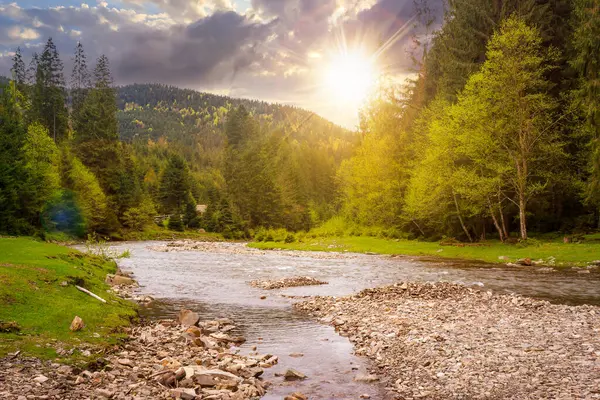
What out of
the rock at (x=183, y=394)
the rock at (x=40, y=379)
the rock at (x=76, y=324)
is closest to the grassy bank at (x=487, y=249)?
the rock at (x=183, y=394)

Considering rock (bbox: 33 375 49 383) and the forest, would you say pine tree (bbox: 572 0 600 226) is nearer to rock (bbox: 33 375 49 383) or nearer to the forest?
the forest

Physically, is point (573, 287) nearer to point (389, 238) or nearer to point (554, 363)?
point (554, 363)

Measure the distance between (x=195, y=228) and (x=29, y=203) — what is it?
172 ft

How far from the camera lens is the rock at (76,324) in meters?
14.3

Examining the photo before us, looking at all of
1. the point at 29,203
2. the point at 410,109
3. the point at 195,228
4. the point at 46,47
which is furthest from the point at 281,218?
the point at 46,47

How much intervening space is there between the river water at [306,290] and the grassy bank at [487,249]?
3542mm

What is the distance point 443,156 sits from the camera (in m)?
49.5

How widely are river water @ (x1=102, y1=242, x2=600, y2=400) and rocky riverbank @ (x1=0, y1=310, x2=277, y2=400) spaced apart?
85 cm

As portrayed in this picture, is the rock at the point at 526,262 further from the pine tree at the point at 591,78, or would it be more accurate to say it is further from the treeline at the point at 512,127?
the pine tree at the point at 591,78

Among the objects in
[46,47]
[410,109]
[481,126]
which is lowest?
[481,126]

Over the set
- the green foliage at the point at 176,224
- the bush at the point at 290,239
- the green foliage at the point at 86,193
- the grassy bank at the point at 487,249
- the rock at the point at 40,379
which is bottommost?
the rock at the point at 40,379

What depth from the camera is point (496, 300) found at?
851 inches

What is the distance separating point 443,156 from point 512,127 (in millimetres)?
8459

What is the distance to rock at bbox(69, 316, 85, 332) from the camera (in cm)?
1432
